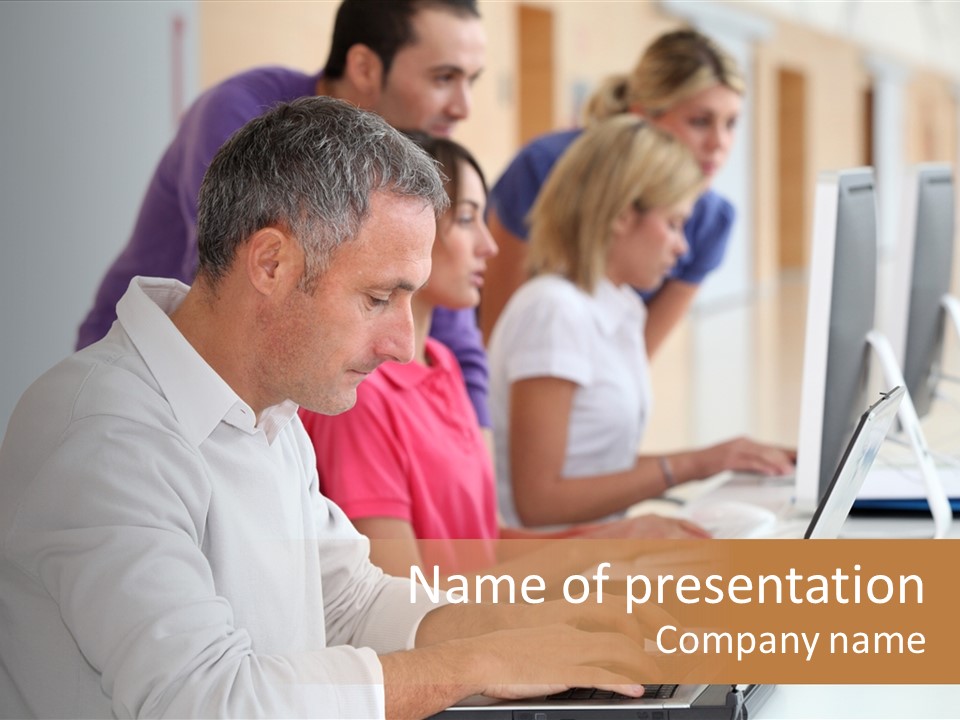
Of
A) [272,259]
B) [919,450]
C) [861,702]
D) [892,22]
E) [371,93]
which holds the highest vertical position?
[892,22]

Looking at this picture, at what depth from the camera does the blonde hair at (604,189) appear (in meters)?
2.53

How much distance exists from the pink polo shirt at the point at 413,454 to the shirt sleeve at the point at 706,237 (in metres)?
1.33

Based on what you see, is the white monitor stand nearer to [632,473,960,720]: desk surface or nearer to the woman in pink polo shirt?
the woman in pink polo shirt

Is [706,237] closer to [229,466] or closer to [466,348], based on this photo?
[466,348]

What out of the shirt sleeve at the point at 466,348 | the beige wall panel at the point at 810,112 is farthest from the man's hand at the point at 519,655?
the beige wall panel at the point at 810,112

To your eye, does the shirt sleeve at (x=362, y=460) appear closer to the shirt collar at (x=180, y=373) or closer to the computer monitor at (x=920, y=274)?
the shirt collar at (x=180, y=373)

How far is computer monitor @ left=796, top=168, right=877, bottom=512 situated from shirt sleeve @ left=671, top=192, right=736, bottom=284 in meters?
1.33

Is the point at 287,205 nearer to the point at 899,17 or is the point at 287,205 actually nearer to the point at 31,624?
the point at 31,624

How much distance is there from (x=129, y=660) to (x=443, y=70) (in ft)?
4.90

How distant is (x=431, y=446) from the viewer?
1843 mm

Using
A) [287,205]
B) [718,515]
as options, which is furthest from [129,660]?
[718,515]

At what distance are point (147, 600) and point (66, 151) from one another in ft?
8.72

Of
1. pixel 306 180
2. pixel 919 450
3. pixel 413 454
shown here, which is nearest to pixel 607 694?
pixel 306 180

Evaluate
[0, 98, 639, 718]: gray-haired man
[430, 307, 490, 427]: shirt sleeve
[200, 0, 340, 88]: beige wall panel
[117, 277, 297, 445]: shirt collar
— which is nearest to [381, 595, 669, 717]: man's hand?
[0, 98, 639, 718]: gray-haired man
